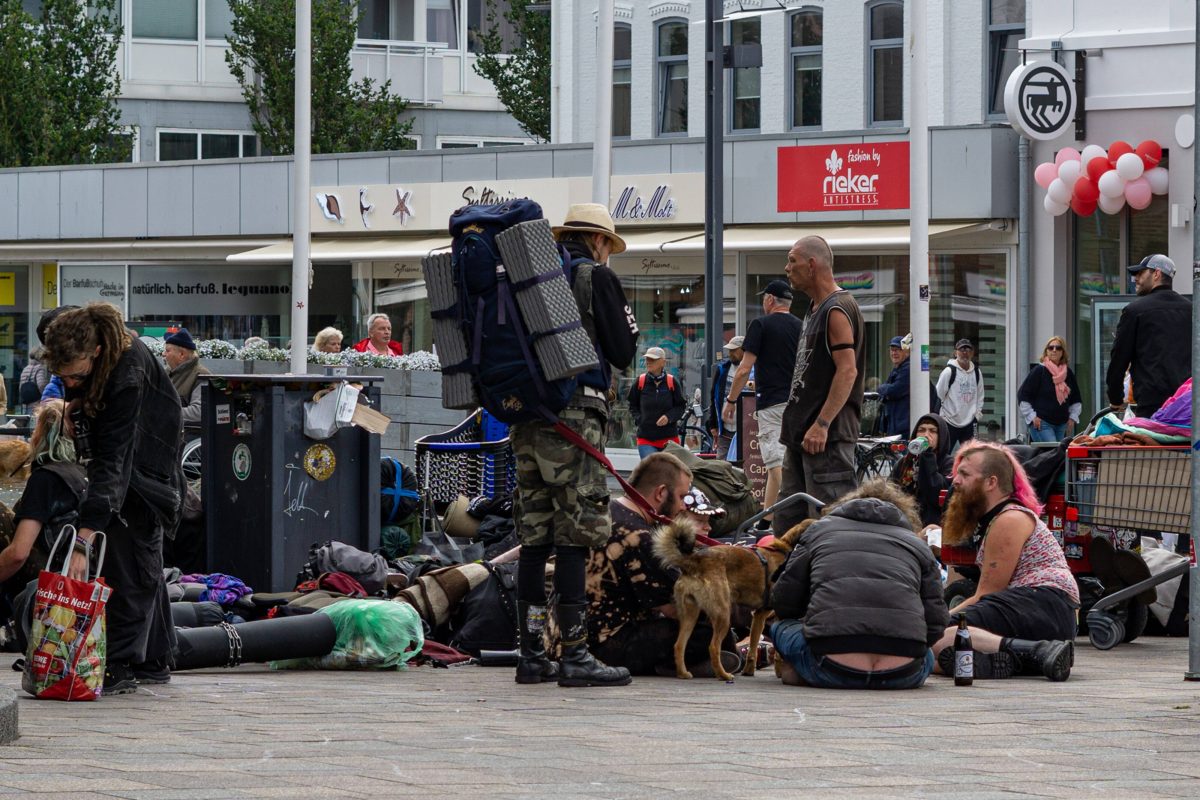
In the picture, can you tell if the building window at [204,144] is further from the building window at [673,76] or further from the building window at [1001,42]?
the building window at [1001,42]

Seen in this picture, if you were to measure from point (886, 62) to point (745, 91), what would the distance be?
252cm

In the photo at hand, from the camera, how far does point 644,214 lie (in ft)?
93.4

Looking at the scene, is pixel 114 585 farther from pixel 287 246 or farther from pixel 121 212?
pixel 121 212

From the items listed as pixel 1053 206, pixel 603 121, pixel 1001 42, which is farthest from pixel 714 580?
pixel 1001 42

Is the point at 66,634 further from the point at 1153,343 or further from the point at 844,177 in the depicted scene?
the point at 844,177

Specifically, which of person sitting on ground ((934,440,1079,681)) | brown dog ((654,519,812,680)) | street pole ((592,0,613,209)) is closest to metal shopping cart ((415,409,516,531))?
person sitting on ground ((934,440,1079,681))

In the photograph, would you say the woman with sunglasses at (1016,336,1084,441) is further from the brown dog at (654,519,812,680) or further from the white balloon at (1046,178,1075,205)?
the brown dog at (654,519,812,680)

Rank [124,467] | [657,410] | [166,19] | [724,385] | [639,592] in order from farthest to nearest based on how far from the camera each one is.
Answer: [166,19], [657,410], [724,385], [639,592], [124,467]

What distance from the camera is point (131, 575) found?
7672mm

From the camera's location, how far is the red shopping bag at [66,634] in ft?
23.8

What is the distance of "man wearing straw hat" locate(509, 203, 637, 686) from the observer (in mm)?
7660

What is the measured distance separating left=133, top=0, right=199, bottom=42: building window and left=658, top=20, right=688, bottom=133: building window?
14.6 metres

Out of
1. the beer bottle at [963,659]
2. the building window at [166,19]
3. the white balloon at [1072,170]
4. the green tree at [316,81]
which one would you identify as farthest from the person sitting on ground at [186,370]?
the building window at [166,19]

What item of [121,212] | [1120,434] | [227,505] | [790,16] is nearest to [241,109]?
[121,212]
